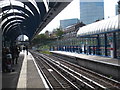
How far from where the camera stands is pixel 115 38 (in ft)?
55.5

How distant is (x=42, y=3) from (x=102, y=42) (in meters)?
9.71

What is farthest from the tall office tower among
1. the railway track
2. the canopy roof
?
the railway track

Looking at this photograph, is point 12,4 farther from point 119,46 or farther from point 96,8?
point 96,8

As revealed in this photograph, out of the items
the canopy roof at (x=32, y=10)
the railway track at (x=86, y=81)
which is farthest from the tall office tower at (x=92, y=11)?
the railway track at (x=86, y=81)

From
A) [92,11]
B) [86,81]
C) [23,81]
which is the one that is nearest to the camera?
[23,81]

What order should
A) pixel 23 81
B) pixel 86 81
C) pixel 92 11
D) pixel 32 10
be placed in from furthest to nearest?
pixel 92 11
pixel 32 10
pixel 86 81
pixel 23 81

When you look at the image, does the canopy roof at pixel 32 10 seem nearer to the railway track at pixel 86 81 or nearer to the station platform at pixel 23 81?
the station platform at pixel 23 81

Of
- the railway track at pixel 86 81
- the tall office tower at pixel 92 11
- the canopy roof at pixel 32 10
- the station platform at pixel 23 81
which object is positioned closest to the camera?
the station platform at pixel 23 81

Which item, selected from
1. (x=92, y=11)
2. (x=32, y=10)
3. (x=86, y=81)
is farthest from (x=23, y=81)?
(x=92, y=11)

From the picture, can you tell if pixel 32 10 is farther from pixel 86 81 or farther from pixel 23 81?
pixel 23 81

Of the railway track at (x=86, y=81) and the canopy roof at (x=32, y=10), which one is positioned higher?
the canopy roof at (x=32, y=10)

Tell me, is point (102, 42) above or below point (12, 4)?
below

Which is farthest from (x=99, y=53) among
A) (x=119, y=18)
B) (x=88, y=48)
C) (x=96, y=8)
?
(x=96, y=8)

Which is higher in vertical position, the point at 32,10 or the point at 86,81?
the point at 32,10
